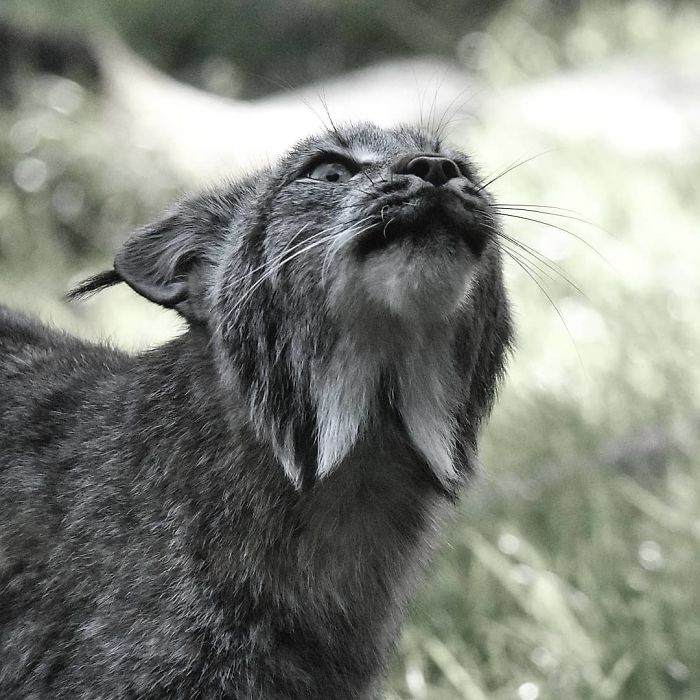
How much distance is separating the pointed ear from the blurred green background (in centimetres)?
89

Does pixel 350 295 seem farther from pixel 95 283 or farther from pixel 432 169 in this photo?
pixel 95 283

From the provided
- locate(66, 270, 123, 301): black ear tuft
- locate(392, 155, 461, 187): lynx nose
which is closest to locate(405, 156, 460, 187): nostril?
locate(392, 155, 461, 187): lynx nose

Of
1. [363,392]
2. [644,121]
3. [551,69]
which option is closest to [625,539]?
[363,392]

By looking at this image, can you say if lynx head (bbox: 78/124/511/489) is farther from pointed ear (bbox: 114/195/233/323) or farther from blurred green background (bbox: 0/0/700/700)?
blurred green background (bbox: 0/0/700/700)

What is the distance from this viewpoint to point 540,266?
25.0 ft

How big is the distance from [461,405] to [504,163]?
5.99 metres

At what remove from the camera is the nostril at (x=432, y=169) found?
9.25 ft

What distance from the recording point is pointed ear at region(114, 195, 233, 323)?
320 cm

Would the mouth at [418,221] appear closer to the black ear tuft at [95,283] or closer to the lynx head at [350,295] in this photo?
the lynx head at [350,295]

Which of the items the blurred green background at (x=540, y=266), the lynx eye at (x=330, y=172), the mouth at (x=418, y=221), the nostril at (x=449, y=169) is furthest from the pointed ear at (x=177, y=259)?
the blurred green background at (x=540, y=266)

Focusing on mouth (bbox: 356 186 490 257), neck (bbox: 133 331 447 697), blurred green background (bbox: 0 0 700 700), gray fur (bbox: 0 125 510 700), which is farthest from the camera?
blurred green background (bbox: 0 0 700 700)

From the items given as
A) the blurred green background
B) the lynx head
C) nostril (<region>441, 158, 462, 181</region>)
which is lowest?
the blurred green background

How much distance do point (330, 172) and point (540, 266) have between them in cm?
470

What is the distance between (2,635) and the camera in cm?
309
